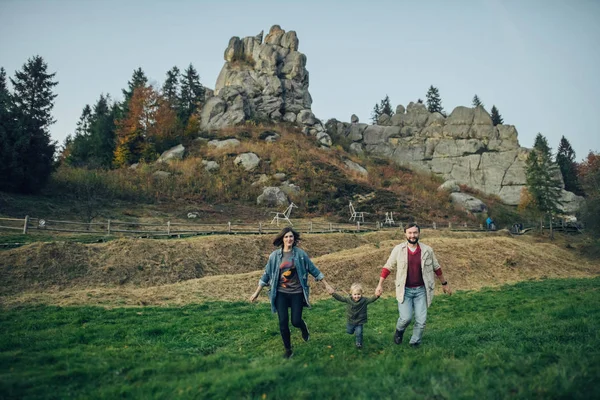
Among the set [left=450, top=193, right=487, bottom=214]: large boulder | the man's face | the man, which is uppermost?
[left=450, top=193, right=487, bottom=214]: large boulder

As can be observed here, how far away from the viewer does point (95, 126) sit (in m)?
57.2

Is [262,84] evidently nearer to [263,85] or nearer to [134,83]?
[263,85]

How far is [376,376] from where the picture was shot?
17.2 ft

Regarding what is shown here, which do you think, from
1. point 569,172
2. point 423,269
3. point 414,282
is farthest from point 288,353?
point 569,172

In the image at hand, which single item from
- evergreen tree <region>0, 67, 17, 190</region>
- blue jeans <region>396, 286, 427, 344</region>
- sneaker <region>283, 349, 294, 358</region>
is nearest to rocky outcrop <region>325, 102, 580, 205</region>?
evergreen tree <region>0, 67, 17, 190</region>

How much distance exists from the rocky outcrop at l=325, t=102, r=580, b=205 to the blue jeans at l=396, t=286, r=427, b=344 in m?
68.0

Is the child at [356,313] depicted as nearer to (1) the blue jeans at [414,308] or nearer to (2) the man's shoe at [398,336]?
(1) the blue jeans at [414,308]

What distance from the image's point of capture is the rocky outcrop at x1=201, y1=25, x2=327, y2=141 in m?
65.4

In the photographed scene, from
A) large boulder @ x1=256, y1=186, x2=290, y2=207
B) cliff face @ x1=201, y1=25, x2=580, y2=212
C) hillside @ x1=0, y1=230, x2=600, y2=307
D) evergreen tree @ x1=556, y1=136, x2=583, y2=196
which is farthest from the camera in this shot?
evergreen tree @ x1=556, y1=136, x2=583, y2=196

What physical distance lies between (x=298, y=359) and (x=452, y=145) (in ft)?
259

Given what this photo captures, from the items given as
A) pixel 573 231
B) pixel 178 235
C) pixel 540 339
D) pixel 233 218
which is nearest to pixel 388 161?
pixel 573 231

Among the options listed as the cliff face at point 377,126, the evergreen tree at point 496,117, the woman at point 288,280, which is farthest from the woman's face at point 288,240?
the evergreen tree at point 496,117

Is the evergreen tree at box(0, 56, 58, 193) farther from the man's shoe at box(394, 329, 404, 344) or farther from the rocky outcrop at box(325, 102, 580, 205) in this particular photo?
the rocky outcrop at box(325, 102, 580, 205)

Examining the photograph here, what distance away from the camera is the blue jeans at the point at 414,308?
6879mm
